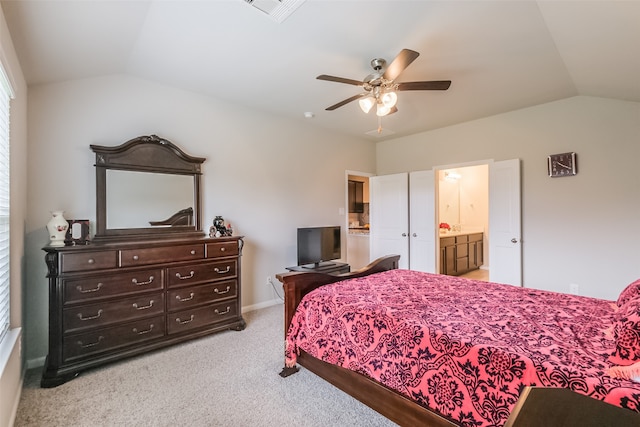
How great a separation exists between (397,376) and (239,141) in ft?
10.8

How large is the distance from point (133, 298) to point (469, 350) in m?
2.68

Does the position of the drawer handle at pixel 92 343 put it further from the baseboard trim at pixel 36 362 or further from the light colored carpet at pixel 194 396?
the baseboard trim at pixel 36 362

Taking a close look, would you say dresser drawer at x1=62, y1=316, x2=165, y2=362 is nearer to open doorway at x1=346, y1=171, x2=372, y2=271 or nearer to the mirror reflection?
the mirror reflection

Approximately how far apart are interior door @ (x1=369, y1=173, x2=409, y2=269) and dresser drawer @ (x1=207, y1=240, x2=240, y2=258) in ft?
9.50

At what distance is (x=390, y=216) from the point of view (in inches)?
208

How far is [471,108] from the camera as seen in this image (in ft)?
13.1

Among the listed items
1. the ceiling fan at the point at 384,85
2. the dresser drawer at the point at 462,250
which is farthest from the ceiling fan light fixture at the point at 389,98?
the dresser drawer at the point at 462,250

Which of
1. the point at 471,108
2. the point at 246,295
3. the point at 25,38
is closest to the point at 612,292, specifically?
the point at 471,108

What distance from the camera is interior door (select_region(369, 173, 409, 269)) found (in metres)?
5.11

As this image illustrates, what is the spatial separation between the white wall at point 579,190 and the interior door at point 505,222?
0.39ft

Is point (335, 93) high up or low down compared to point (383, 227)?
up

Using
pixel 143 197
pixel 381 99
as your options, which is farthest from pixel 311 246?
pixel 381 99

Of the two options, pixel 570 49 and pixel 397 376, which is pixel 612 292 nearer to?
pixel 570 49

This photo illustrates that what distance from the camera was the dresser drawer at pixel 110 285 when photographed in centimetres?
238
